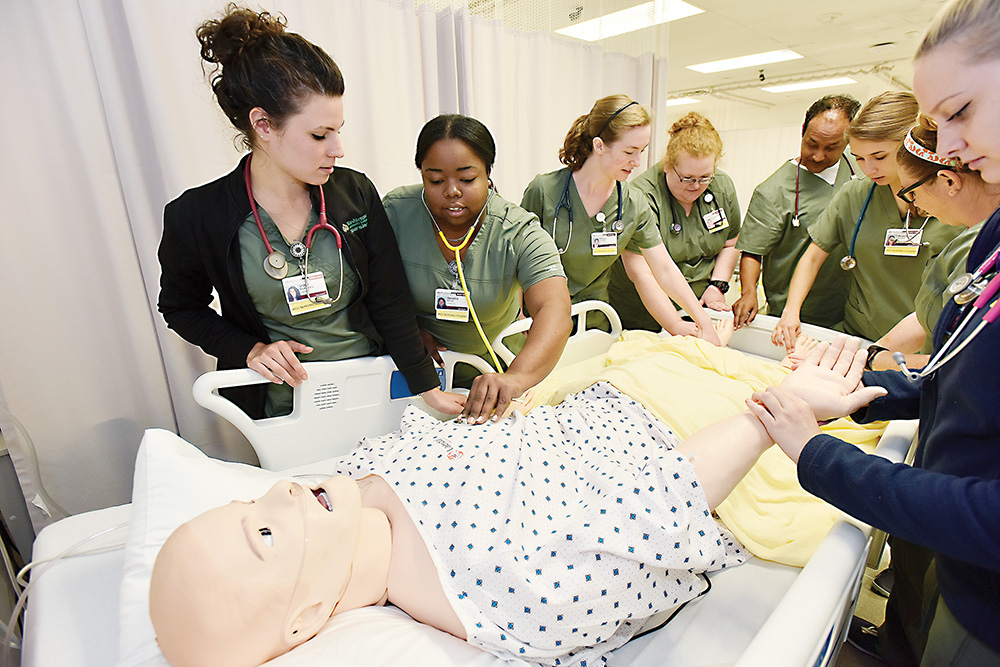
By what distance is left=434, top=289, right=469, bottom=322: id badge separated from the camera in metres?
1.68

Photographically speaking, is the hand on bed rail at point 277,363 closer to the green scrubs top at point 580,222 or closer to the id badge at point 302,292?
the id badge at point 302,292

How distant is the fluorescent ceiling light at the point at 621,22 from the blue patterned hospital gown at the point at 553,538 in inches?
108

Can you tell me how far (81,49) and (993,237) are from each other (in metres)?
2.39

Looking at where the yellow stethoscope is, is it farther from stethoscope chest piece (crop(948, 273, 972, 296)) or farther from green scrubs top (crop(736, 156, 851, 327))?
green scrubs top (crop(736, 156, 851, 327))

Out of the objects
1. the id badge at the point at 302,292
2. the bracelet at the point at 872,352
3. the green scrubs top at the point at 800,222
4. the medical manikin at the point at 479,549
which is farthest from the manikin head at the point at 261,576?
the green scrubs top at the point at 800,222

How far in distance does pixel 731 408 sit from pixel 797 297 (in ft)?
3.72

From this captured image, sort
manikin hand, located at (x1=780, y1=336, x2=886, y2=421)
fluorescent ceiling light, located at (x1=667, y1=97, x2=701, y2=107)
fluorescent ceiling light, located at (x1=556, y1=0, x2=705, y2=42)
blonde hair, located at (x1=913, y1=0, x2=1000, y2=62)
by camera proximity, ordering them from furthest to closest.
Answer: fluorescent ceiling light, located at (x1=667, y1=97, x2=701, y2=107)
fluorescent ceiling light, located at (x1=556, y1=0, x2=705, y2=42)
manikin hand, located at (x1=780, y1=336, x2=886, y2=421)
blonde hair, located at (x1=913, y1=0, x2=1000, y2=62)

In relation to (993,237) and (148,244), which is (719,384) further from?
(148,244)

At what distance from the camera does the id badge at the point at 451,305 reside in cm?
168

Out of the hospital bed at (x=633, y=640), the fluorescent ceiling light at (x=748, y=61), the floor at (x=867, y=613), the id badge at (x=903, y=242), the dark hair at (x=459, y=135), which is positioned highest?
the fluorescent ceiling light at (x=748, y=61)

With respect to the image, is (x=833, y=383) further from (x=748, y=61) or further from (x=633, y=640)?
(x=748, y=61)

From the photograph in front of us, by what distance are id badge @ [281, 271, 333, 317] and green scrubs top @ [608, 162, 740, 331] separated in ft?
5.38

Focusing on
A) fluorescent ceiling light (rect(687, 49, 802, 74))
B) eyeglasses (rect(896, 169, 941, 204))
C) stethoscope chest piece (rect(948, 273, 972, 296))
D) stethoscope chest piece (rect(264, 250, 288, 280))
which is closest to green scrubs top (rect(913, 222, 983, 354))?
eyeglasses (rect(896, 169, 941, 204))

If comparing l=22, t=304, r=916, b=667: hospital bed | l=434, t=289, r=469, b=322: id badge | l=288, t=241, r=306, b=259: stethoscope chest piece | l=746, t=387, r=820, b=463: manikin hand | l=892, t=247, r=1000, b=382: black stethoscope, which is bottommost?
l=22, t=304, r=916, b=667: hospital bed
